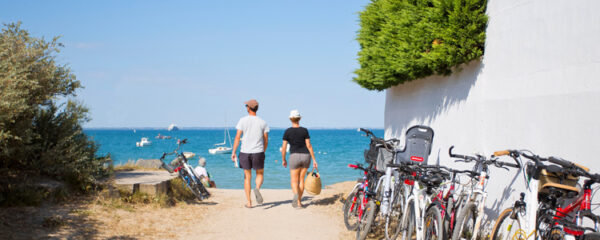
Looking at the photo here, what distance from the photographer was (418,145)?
827 centimetres

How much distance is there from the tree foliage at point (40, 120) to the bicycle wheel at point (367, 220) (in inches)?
189

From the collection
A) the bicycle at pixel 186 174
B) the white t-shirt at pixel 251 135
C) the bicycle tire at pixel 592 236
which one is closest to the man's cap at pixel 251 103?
the white t-shirt at pixel 251 135

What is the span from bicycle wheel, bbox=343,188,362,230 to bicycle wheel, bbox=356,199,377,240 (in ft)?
1.90

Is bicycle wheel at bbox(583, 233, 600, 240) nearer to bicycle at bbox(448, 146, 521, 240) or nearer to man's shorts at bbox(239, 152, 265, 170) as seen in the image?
bicycle at bbox(448, 146, 521, 240)

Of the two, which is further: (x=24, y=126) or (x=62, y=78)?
(x=62, y=78)

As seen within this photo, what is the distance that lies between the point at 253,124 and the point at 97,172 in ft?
9.91

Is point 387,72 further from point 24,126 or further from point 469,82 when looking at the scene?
point 24,126

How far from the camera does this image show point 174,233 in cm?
749

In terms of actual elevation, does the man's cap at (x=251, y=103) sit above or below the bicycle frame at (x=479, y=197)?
above

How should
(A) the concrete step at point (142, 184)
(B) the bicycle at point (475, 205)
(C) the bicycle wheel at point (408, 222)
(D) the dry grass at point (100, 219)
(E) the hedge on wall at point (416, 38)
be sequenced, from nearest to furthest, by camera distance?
(B) the bicycle at point (475, 205) → (C) the bicycle wheel at point (408, 222) → (D) the dry grass at point (100, 219) → (E) the hedge on wall at point (416, 38) → (A) the concrete step at point (142, 184)

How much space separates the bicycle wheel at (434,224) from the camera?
5180mm

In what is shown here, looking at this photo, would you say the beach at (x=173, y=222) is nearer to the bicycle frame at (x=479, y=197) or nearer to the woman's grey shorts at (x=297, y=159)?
the woman's grey shorts at (x=297, y=159)

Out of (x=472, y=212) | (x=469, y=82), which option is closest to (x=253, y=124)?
(x=469, y=82)

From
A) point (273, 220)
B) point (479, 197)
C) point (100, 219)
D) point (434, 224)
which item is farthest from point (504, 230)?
point (100, 219)
